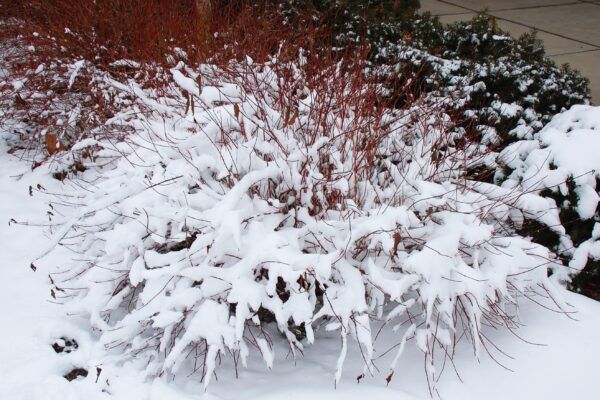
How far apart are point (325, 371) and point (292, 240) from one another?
0.61 m

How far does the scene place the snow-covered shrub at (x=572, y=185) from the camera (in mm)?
2713

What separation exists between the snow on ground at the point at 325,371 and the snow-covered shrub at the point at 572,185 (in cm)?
20

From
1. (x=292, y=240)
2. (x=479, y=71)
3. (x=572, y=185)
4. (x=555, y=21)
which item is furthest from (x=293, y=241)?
(x=555, y=21)

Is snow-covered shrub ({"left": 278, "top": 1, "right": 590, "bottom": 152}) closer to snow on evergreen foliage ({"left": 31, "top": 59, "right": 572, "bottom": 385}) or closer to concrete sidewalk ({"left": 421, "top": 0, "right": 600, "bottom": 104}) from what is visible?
snow on evergreen foliage ({"left": 31, "top": 59, "right": 572, "bottom": 385})

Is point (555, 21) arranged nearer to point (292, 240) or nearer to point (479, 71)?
point (479, 71)

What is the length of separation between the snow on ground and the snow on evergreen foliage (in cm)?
9

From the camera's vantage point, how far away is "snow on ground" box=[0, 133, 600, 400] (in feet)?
7.38

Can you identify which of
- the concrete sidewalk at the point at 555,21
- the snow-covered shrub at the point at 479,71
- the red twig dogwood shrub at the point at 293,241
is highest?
the concrete sidewalk at the point at 555,21

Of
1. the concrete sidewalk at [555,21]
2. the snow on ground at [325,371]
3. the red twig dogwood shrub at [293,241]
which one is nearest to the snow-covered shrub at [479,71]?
the red twig dogwood shrub at [293,241]

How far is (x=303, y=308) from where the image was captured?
7.41 ft

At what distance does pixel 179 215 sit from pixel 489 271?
4.46 feet

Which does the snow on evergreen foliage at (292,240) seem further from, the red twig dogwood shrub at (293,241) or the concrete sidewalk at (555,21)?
the concrete sidewalk at (555,21)

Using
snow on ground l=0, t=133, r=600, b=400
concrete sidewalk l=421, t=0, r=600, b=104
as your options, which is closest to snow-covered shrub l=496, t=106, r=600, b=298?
snow on ground l=0, t=133, r=600, b=400

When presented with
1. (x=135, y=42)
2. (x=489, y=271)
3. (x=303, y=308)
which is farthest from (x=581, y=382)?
(x=135, y=42)
